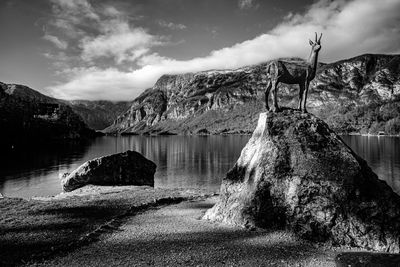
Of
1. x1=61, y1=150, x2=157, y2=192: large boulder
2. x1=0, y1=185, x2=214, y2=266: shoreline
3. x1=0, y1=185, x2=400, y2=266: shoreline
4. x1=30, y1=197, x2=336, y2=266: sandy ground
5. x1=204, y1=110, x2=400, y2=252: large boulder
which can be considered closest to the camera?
x1=30, y1=197, x2=336, y2=266: sandy ground

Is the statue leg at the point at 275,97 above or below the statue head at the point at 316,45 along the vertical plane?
below

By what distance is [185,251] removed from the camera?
14516 mm

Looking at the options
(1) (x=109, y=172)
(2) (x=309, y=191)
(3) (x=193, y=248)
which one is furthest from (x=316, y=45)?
(1) (x=109, y=172)

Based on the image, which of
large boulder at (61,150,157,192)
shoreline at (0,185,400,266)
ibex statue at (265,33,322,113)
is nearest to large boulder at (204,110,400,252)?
shoreline at (0,185,400,266)

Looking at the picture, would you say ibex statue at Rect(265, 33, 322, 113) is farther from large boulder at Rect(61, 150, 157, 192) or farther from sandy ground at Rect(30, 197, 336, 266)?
large boulder at Rect(61, 150, 157, 192)

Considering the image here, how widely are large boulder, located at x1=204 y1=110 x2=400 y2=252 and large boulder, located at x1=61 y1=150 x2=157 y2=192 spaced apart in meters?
20.7

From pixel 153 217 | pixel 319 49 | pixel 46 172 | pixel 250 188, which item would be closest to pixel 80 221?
pixel 153 217

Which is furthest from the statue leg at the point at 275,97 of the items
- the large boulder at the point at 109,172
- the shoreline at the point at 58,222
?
the large boulder at the point at 109,172

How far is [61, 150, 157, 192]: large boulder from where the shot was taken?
36625 mm

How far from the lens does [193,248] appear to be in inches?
584

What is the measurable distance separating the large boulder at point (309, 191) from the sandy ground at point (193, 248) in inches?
43.0

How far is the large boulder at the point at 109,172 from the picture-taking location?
120 ft

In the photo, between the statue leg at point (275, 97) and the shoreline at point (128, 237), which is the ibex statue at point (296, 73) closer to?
the statue leg at point (275, 97)

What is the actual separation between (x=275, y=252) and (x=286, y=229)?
249 centimetres
